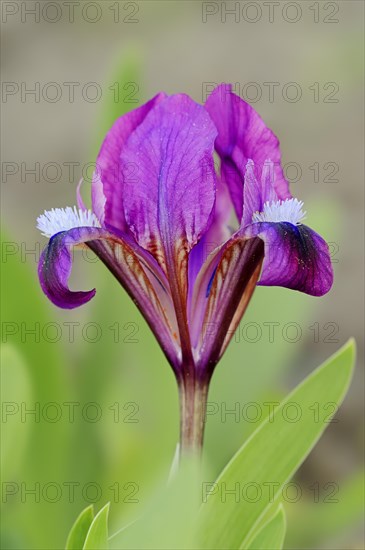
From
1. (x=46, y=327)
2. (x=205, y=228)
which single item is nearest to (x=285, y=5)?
(x=46, y=327)

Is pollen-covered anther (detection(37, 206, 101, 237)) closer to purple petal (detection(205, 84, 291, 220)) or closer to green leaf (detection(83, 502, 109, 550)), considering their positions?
purple petal (detection(205, 84, 291, 220))

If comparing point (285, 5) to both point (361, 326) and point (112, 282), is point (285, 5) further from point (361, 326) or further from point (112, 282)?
point (112, 282)

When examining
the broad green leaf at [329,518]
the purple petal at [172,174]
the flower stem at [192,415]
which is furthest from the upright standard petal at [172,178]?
the broad green leaf at [329,518]

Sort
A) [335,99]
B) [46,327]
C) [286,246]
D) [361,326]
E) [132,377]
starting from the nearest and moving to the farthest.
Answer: [286,246]
[46,327]
[132,377]
[361,326]
[335,99]

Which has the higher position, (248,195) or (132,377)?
(248,195)

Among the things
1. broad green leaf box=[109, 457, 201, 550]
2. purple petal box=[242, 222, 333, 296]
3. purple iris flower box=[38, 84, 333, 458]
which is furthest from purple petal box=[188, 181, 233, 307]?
broad green leaf box=[109, 457, 201, 550]

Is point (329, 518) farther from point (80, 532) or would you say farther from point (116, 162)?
point (116, 162)

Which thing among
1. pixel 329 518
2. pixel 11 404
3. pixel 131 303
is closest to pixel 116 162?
pixel 11 404
